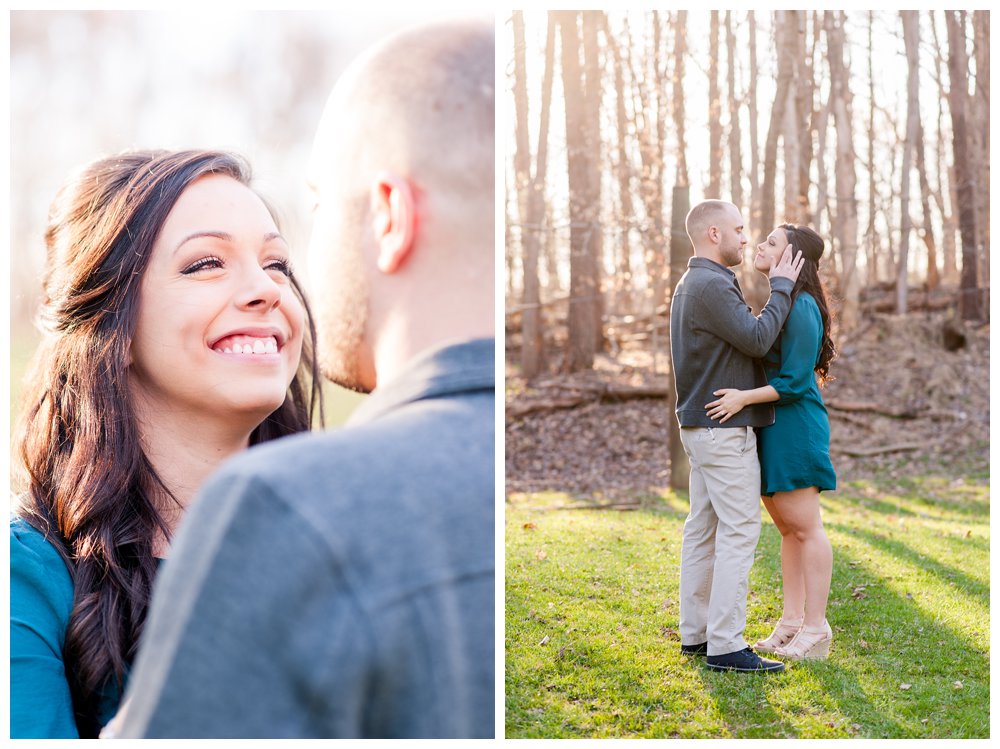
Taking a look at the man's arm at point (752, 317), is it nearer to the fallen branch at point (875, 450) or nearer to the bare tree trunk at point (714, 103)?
the fallen branch at point (875, 450)

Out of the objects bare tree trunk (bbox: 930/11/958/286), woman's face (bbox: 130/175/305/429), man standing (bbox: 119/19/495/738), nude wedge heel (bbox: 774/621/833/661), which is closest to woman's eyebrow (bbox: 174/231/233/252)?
woman's face (bbox: 130/175/305/429)

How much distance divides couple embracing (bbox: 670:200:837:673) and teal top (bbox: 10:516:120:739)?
1768mm

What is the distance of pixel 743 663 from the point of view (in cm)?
280

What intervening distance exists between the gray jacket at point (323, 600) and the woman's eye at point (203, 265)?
1081mm

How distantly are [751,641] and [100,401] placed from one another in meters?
2.26

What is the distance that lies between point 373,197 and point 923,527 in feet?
15.3

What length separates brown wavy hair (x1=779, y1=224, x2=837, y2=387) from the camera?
286 centimetres

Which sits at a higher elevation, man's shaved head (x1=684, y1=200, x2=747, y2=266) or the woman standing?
man's shaved head (x1=684, y1=200, x2=747, y2=266)

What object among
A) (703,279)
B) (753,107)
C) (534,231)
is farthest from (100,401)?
(753,107)

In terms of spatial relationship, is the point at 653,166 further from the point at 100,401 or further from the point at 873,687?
the point at 100,401

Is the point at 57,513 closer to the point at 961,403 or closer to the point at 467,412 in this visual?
the point at 467,412

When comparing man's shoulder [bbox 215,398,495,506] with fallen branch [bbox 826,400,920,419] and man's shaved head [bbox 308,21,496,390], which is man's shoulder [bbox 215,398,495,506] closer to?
man's shaved head [bbox 308,21,496,390]

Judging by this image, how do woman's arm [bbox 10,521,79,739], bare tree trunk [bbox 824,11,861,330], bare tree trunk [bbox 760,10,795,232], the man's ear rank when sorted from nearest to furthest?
the man's ear < woman's arm [bbox 10,521,79,739] < bare tree trunk [bbox 760,10,795,232] < bare tree trunk [bbox 824,11,861,330]

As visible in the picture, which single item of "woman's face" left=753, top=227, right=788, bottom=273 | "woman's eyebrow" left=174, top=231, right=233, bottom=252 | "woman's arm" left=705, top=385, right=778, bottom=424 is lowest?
"woman's arm" left=705, top=385, right=778, bottom=424
